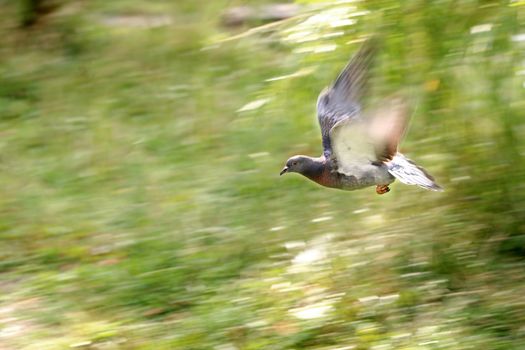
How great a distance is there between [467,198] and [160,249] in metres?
1.69

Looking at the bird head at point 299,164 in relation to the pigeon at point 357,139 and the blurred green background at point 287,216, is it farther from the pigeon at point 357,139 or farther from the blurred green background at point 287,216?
the blurred green background at point 287,216

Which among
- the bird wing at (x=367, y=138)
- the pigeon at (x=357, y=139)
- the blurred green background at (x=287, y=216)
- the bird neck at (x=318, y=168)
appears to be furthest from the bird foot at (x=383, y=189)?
the blurred green background at (x=287, y=216)

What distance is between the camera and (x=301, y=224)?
5742 mm

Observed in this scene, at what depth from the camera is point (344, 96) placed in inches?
163

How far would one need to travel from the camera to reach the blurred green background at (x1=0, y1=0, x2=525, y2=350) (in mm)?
4695

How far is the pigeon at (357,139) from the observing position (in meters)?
3.98

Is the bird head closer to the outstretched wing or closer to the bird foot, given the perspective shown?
the outstretched wing

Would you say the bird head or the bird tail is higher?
the bird head

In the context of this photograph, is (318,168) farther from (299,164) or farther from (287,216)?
(287,216)

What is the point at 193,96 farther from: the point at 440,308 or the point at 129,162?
the point at 440,308

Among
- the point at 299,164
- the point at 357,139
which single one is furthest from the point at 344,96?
the point at 299,164

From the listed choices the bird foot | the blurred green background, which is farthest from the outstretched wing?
the blurred green background

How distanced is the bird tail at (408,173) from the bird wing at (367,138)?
0.04 meters

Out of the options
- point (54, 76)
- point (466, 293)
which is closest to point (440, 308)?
point (466, 293)
